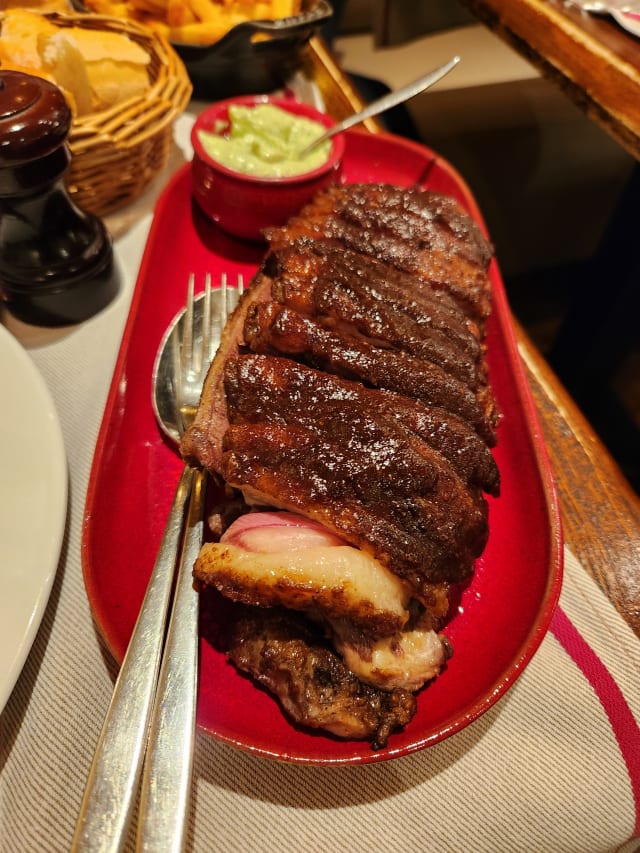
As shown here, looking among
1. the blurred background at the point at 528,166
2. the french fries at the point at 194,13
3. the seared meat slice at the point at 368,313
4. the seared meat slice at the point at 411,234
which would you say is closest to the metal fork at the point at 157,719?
the seared meat slice at the point at 368,313

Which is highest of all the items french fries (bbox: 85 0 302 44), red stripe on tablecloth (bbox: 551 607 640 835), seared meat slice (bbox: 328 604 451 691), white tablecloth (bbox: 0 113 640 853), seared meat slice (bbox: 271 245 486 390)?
french fries (bbox: 85 0 302 44)

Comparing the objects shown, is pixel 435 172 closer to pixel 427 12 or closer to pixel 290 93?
pixel 290 93

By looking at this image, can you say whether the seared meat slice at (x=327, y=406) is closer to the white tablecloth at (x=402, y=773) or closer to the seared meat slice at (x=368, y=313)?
the seared meat slice at (x=368, y=313)

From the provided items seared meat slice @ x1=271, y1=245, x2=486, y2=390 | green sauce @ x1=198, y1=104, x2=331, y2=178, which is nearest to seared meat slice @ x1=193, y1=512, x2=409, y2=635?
seared meat slice @ x1=271, y1=245, x2=486, y2=390

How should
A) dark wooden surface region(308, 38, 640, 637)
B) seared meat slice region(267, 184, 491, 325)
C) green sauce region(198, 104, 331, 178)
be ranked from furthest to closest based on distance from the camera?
green sauce region(198, 104, 331, 178) → seared meat slice region(267, 184, 491, 325) → dark wooden surface region(308, 38, 640, 637)

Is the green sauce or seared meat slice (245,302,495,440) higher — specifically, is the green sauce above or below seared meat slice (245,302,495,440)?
above

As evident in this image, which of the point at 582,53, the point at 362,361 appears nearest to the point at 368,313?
the point at 362,361

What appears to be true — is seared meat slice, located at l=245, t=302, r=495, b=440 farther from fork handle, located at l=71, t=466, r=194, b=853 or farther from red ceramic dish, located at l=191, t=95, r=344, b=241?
red ceramic dish, located at l=191, t=95, r=344, b=241
